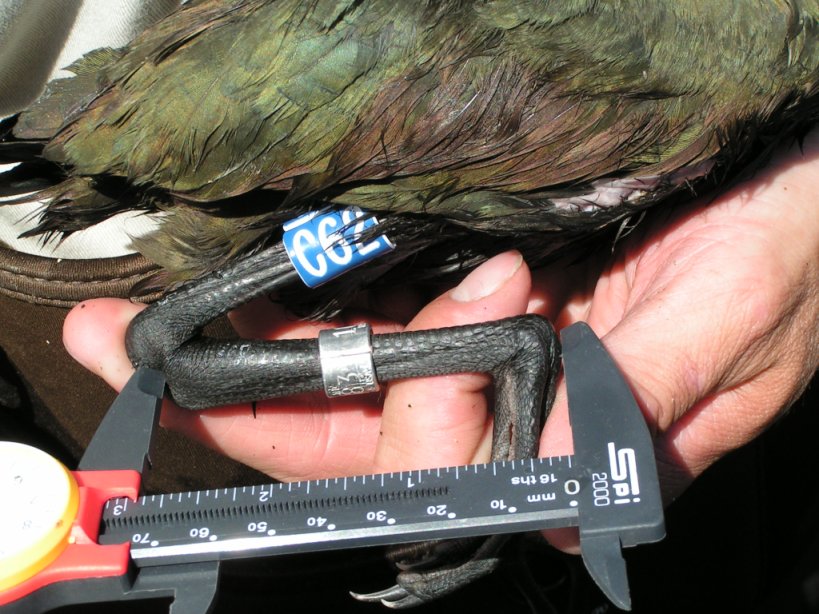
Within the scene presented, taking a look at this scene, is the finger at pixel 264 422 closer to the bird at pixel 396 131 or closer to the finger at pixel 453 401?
the bird at pixel 396 131

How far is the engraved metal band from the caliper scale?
425 mm

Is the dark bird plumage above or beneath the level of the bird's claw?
above

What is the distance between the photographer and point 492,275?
1.82 meters

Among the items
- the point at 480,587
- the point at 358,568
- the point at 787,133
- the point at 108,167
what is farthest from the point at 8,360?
the point at 787,133

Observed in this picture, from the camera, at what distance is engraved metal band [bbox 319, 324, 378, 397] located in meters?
1.81

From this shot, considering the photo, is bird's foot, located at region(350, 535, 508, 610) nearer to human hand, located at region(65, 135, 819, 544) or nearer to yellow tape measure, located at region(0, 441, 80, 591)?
human hand, located at region(65, 135, 819, 544)

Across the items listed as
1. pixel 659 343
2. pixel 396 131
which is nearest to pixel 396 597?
pixel 659 343

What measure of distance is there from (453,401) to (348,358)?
9.8 inches

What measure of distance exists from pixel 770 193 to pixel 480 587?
1.51 meters

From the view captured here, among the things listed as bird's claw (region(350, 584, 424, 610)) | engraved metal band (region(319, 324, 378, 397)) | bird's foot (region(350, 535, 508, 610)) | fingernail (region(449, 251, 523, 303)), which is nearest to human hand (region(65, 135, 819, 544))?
fingernail (region(449, 251, 523, 303))

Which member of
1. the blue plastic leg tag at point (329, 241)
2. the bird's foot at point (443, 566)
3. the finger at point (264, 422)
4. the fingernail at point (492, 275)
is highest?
the blue plastic leg tag at point (329, 241)

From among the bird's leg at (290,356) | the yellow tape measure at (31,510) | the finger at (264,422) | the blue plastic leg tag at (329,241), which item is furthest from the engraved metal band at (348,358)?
the yellow tape measure at (31,510)

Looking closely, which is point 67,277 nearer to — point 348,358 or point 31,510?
point 348,358

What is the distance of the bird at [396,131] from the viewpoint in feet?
5.15
